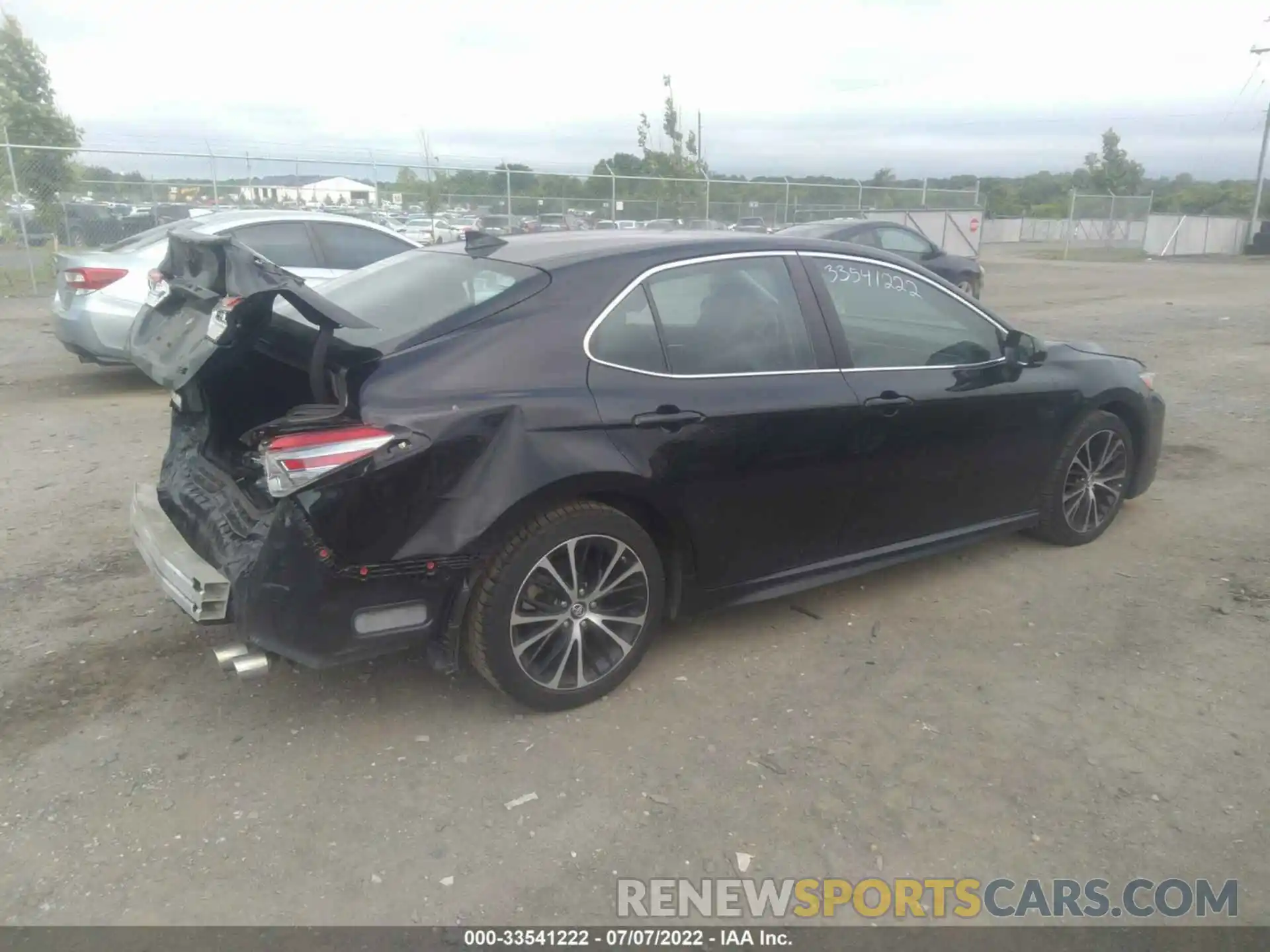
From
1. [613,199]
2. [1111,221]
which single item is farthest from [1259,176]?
[613,199]

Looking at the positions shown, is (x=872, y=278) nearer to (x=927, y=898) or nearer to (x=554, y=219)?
(x=927, y=898)

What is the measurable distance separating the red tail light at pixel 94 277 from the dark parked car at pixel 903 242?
7.89 meters

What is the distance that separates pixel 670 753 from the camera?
132 inches

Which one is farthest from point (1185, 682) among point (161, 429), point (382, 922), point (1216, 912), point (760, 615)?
point (161, 429)

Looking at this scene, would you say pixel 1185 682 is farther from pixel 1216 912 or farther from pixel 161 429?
pixel 161 429

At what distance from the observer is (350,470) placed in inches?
117

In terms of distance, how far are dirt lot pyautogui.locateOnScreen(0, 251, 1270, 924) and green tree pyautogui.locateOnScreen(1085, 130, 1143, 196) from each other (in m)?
64.0

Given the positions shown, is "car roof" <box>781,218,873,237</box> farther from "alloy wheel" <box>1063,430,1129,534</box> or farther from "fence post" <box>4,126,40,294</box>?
"fence post" <box>4,126,40,294</box>

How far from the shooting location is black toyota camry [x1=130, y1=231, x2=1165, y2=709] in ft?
10.2

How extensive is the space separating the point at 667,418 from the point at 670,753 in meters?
1.17

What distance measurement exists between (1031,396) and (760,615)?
5.54ft

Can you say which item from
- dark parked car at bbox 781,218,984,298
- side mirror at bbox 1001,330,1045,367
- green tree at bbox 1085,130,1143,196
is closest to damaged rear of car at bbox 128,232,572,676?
side mirror at bbox 1001,330,1045,367

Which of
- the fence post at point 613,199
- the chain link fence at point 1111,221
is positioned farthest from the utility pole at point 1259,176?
the fence post at point 613,199

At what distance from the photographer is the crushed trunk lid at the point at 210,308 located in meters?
3.13
